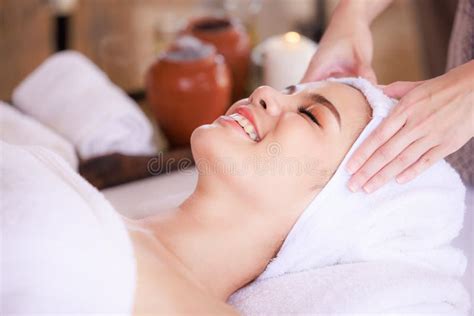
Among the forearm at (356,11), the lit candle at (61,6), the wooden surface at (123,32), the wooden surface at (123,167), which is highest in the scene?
the forearm at (356,11)

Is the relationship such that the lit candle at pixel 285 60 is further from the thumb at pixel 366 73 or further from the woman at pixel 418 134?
the woman at pixel 418 134

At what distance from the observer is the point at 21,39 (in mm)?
2967

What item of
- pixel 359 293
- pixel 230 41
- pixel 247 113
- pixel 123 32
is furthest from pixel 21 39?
pixel 359 293

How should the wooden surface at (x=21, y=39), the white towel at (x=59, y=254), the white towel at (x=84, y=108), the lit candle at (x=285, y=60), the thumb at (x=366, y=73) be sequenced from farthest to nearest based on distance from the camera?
1. the wooden surface at (x=21, y=39)
2. the lit candle at (x=285, y=60)
3. the white towel at (x=84, y=108)
4. the thumb at (x=366, y=73)
5. the white towel at (x=59, y=254)

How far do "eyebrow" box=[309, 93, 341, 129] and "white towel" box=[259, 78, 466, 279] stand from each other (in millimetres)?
55

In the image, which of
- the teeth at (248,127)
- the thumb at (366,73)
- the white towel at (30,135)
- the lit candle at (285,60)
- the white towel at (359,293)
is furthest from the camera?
the lit candle at (285,60)

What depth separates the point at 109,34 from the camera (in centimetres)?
292

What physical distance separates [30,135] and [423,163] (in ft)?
3.10

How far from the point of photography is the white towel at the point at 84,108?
1794mm

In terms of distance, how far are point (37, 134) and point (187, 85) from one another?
419 millimetres

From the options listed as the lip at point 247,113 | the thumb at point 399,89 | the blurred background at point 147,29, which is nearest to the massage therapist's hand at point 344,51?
the thumb at point 399,89

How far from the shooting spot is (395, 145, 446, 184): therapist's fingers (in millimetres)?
1160

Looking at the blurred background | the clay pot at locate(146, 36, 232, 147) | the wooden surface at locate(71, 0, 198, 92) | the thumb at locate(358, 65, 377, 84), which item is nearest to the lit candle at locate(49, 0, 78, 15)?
the blurred background

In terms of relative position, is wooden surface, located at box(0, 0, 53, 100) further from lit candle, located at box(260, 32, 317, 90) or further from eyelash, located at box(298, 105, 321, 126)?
eyelash, located at box(298, 105, 321, 126)
